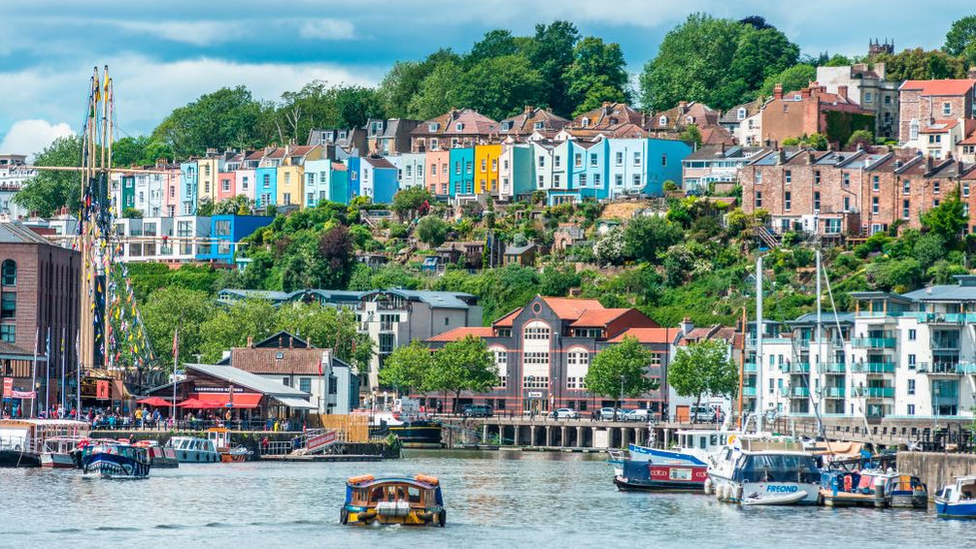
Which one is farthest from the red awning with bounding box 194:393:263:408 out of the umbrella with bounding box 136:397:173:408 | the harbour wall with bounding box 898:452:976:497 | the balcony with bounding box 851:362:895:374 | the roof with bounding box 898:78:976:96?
the roof with bounding box 898:78:976:96

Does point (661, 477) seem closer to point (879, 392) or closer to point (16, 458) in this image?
point (16, 458)

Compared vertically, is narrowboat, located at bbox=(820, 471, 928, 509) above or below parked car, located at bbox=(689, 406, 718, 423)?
below

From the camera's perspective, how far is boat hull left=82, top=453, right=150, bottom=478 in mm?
98812

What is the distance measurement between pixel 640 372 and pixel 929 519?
75964 millimetres

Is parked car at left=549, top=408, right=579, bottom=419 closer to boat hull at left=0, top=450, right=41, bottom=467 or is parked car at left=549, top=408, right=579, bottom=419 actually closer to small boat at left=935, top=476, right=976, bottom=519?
boat hull at left=0, top=450, right=41, bottom=467

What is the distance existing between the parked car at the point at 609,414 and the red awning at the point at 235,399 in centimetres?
3412

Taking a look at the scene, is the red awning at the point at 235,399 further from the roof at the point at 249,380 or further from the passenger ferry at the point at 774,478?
the passenger ferry at the point at 774,478

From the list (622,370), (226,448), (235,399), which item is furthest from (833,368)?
(226,448)

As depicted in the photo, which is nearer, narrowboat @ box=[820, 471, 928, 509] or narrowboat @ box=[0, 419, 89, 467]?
narrowboat @ box=[820, 471, 928, 509]

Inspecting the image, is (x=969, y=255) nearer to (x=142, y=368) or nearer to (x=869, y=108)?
(x=869, y=108)

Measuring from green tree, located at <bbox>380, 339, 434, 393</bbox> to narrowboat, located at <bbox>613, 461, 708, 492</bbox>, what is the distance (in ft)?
212

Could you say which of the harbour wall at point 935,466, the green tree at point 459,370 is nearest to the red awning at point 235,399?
the green tree at point 459,370

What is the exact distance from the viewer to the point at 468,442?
15350cm

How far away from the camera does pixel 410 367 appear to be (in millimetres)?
164375
